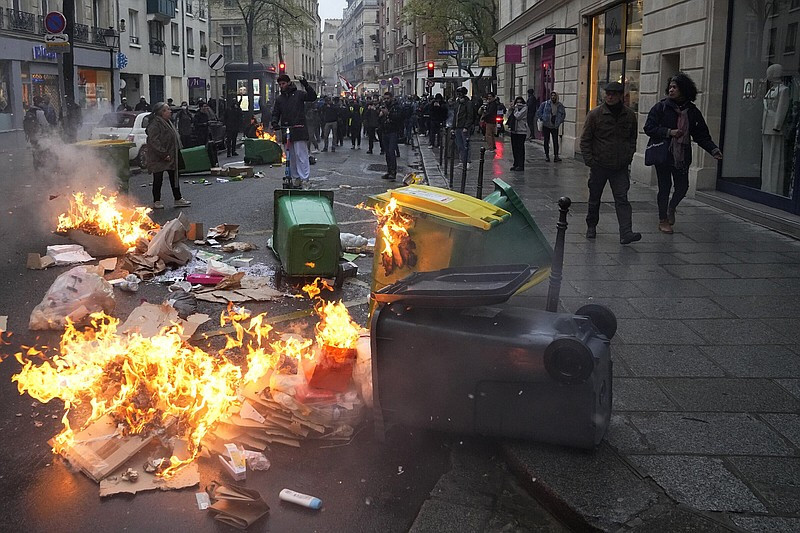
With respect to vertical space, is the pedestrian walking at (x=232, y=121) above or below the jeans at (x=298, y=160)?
above

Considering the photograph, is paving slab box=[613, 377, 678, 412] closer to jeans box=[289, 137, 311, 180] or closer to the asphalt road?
the asphalt road

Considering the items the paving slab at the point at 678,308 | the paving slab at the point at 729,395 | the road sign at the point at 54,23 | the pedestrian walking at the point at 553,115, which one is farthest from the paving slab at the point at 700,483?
the road sign at the point at 54,23

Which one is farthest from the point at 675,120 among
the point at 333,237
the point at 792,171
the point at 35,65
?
the point at 35,65

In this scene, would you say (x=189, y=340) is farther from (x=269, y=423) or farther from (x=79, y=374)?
(x=269, y=423)

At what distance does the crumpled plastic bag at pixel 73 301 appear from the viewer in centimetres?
610

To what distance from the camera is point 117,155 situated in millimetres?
13000

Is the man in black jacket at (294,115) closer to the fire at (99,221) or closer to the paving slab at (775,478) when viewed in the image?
the fire at (99,221)

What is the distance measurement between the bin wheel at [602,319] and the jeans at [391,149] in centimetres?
1315

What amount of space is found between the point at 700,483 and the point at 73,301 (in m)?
4.88

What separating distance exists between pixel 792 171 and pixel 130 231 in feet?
28.1

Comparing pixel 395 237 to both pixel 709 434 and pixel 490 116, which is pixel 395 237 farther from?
pixel 490 116

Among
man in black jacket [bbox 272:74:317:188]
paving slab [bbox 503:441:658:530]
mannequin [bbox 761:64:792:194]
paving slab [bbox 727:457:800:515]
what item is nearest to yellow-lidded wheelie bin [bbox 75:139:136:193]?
man in black jacket [bbox 272:74:317:188]

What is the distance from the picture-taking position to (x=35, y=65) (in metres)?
35.5

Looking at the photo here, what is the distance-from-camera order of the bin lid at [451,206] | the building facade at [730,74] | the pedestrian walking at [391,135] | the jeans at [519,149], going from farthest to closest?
the jeans at [519,149], the pedestrian walking at [391,135], the building facade at [730,74], the bin lid at [451,206]
